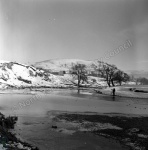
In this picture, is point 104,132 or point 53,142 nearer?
point 53,142

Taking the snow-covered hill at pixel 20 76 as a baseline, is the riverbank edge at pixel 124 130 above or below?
below

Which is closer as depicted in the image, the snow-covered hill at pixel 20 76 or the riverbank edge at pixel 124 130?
the riverbank edge at pixel 124 130

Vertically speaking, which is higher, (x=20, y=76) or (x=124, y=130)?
(x=20, y=76)

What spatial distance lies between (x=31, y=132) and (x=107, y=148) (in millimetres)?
5594

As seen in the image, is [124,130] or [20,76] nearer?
[124,130]

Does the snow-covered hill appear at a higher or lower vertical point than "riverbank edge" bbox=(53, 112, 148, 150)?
→ higher

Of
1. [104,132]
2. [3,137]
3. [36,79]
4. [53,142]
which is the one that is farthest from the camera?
[36,79]

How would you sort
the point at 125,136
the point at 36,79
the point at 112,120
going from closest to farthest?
the point at 125,136, the point at 112,120, the point at 36,79

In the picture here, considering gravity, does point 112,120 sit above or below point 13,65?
below

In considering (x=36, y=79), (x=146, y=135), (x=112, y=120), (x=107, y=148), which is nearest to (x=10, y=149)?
(x=107, y=148)

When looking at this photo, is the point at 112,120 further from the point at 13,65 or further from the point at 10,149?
the point at 13,65

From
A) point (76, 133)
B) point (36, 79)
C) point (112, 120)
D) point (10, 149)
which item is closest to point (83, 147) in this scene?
point (76, 133)

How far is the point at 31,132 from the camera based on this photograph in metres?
15.0

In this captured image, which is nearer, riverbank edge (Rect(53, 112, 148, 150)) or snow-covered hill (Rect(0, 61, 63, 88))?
riverbank edge (Rect(53, 112, 148, 150))
